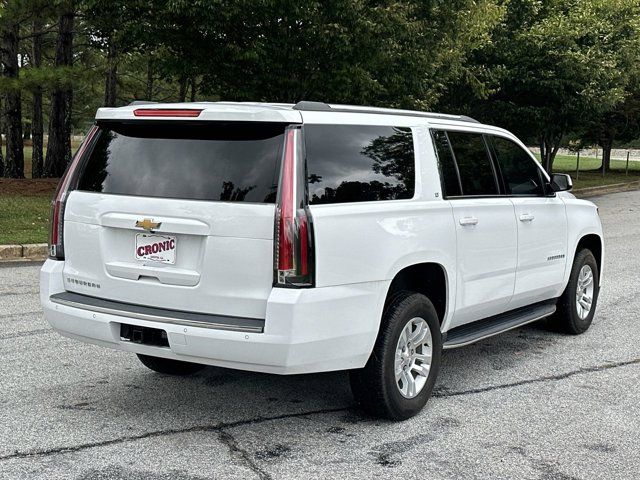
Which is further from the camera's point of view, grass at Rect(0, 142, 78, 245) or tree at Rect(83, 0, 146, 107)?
tree at Rect(83, 0, 146, 107)

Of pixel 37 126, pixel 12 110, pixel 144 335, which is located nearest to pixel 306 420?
pixel 144 335

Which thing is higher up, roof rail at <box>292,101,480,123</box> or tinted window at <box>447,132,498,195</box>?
roof rail at <box>292,101,480,123</box>

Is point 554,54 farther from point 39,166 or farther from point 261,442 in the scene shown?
point 261,442

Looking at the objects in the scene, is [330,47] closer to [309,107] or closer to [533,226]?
[533,226]

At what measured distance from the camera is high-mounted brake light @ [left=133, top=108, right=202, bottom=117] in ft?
14.9

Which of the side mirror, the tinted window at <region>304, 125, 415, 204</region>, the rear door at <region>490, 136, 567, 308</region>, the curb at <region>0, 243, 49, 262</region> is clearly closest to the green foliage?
the curb at <region>0, 243, 49, 262</region>

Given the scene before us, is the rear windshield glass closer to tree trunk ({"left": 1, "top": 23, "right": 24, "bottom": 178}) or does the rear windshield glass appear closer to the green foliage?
the green foliage

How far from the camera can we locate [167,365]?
5.71 m

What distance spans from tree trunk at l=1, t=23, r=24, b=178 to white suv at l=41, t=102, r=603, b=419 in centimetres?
1486

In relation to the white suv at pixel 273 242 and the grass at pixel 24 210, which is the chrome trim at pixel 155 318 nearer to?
the white suv at pixel 273 242

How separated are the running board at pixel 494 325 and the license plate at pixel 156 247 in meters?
1.92

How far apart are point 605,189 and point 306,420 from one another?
27657 millimetres

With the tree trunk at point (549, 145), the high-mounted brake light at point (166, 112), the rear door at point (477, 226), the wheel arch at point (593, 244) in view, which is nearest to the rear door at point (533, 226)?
the rear door at point (477, 226)

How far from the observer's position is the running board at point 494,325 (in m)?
5.49
